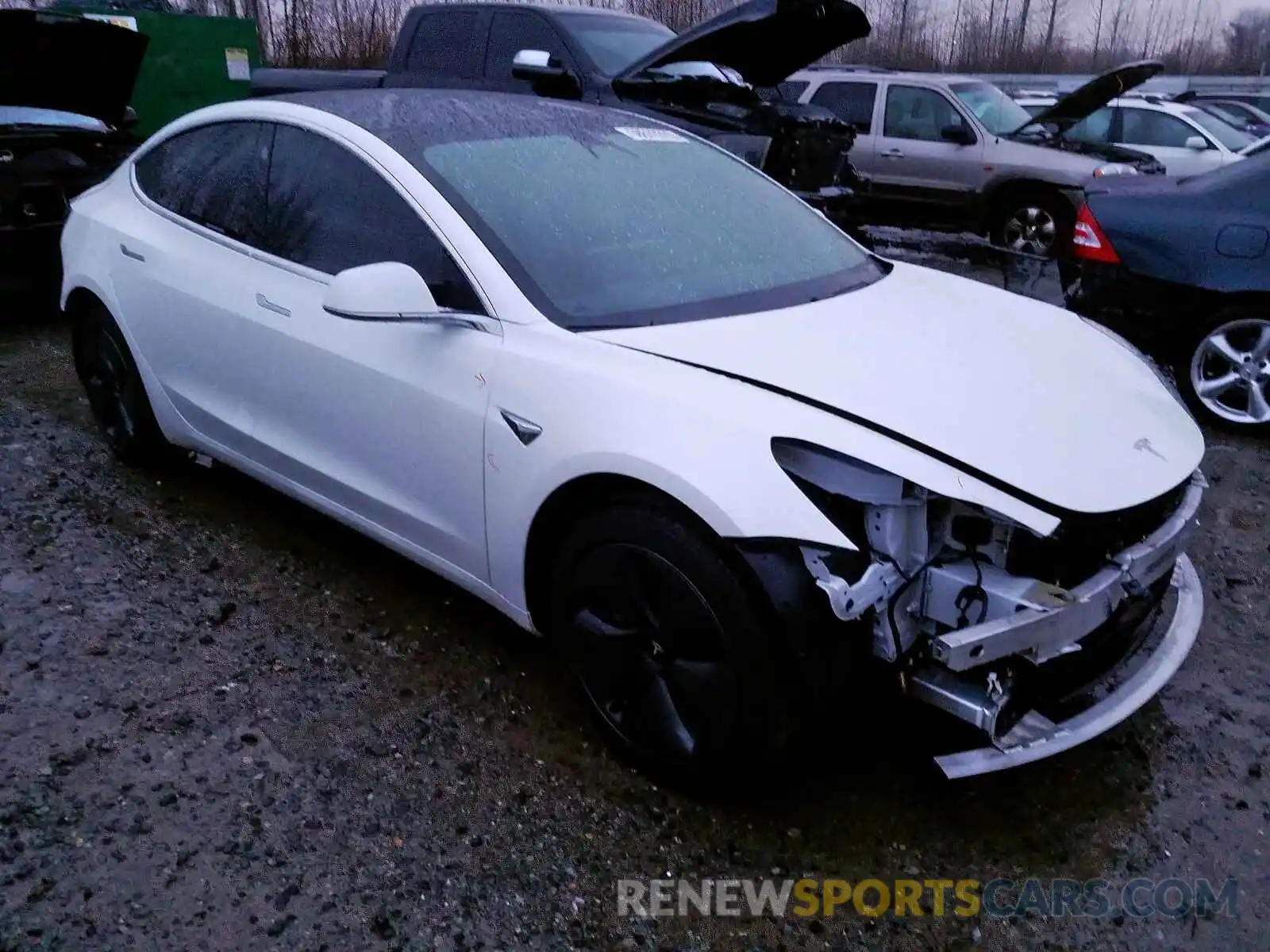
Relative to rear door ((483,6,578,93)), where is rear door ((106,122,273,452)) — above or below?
below

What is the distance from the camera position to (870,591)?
2256 mm

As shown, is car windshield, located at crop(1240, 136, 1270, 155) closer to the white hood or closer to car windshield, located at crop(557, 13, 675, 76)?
the white hood

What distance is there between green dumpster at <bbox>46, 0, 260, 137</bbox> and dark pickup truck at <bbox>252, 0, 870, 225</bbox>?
160 inches

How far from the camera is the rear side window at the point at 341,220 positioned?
297cm

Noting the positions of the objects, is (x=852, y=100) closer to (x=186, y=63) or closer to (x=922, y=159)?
(x=922, y=159)

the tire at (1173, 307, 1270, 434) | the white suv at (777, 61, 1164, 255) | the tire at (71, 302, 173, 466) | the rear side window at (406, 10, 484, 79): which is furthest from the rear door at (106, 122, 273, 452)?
the white suv at (777, 61, 1164, 255)

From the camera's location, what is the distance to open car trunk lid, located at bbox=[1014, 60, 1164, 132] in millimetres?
8031

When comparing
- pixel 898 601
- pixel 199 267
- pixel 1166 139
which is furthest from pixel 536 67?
pixel 1166 139

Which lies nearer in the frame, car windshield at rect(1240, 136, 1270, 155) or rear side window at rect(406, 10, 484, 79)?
car windshield at rect(1240, 136, 1270, 155)

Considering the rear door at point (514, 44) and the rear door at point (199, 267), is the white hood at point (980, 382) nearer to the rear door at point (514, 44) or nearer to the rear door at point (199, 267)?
the rear door at point (199, 267)

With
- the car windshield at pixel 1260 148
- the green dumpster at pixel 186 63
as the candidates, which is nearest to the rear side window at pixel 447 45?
the green dumpster at pixel 186 63

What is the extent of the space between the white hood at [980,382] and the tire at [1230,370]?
2.41 metres

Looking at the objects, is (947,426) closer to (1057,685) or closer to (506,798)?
(1057,685)


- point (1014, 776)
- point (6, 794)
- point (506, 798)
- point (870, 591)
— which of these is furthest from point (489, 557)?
point (1014, 776)
